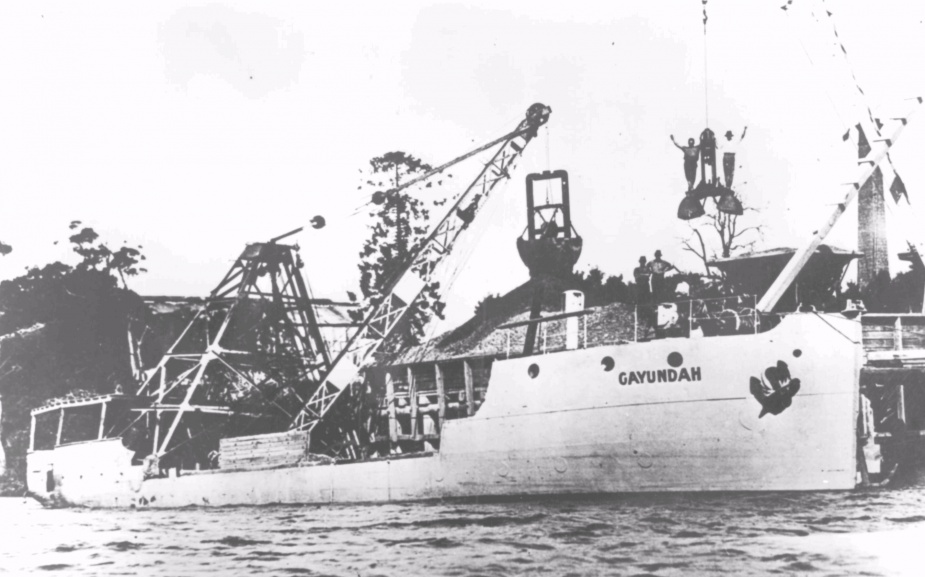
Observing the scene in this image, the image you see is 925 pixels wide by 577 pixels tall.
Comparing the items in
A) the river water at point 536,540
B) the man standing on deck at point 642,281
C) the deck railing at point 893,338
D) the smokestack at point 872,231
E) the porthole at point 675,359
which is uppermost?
the smokestack at point 872,231

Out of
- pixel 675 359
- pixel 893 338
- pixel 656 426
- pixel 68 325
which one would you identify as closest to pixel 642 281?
pixel 675 359

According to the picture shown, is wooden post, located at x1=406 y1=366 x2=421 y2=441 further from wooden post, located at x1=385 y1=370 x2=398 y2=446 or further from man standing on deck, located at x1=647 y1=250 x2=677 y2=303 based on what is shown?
man standing on deck, located at x1=647 y1=250 x2=677 y2=303

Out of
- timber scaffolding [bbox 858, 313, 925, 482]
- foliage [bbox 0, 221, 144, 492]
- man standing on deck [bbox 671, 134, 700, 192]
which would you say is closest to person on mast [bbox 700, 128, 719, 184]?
man standing on deck [bbox 671, 134, 700, 192]

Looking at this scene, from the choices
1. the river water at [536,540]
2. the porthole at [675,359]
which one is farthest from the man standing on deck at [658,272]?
the river water at [536,540]

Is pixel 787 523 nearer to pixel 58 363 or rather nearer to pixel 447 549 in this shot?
pixel 447 549

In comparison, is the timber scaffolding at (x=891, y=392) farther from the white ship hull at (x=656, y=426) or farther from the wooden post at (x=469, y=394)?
the wooden post at (x=469, y=394)

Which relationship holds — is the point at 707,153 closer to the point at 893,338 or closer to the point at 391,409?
the point at 893,338
